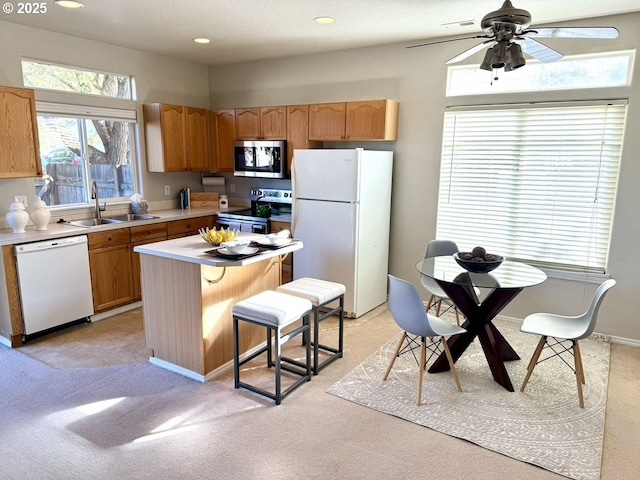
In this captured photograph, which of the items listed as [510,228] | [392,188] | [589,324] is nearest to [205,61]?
[392,188]

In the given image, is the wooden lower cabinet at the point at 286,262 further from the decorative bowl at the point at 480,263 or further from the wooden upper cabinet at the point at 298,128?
the decorative bowl at the point at 480,263

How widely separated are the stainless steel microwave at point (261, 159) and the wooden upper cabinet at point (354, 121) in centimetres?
43

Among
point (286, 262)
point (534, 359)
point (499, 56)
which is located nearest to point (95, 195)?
point (286, 262)

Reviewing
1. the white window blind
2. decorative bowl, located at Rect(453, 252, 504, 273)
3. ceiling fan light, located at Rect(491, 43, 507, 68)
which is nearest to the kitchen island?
decorative bowl, located at Rect(453, 252, 504, 273)

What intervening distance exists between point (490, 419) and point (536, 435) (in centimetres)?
25

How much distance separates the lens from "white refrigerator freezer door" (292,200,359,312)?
4.16 meters

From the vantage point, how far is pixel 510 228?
4191 millimetres

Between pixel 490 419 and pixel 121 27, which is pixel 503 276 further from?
pixel 121 27

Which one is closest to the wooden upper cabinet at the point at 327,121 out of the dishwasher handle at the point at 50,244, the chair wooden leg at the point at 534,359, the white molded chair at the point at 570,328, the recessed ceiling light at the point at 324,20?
the recessed ceiling light at the point at 324,20

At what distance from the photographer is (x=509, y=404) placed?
280cm

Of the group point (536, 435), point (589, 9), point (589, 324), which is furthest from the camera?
point (589, 9)

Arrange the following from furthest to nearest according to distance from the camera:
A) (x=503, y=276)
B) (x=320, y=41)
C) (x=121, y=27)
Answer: (x=320, y=41), (x=121, y=27), (x=503, y=276)

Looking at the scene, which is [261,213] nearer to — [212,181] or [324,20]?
[212,181]

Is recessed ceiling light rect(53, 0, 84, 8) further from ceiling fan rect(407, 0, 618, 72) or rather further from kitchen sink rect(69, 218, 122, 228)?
ceiling fan rect(407, 0, 618, 72)
